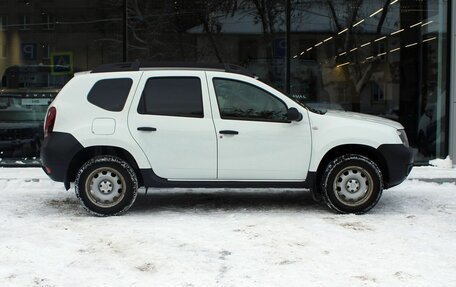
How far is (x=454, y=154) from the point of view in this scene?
10.8 meters

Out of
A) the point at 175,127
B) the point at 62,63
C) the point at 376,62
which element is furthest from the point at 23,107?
the point at 376,62

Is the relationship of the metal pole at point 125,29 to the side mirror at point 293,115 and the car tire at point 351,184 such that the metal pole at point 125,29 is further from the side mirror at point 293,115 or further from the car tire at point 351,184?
the car tire at point 351,184

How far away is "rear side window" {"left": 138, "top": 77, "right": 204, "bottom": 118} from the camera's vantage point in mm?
6992

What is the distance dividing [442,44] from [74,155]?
7.78 metres

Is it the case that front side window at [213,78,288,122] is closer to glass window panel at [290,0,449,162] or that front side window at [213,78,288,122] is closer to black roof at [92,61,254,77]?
black roof at [92,61,254,77]

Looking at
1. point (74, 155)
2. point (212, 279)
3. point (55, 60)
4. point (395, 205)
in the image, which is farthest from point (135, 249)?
point (55, 60)

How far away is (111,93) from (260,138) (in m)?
1.92

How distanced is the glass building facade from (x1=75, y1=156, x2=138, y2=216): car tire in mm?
4659

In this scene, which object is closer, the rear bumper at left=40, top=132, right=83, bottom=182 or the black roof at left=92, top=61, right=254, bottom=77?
the rear bumper at left=40, top=132, right=83, bottom=182

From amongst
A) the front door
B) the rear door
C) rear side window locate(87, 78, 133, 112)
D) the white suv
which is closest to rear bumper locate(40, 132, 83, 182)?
the white suv

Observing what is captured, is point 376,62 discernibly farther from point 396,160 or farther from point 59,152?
point 59,152

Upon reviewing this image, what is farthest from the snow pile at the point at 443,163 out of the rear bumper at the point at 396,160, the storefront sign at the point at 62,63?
the storefront sign at the point at 62,63

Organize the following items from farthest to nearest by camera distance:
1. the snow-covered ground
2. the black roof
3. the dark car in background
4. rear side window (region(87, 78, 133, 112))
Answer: the dark car in background < the black roof < rear side window (region(87, 78, 133, 112)) < the snow-covered ground

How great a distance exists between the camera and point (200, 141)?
22.7 feet
